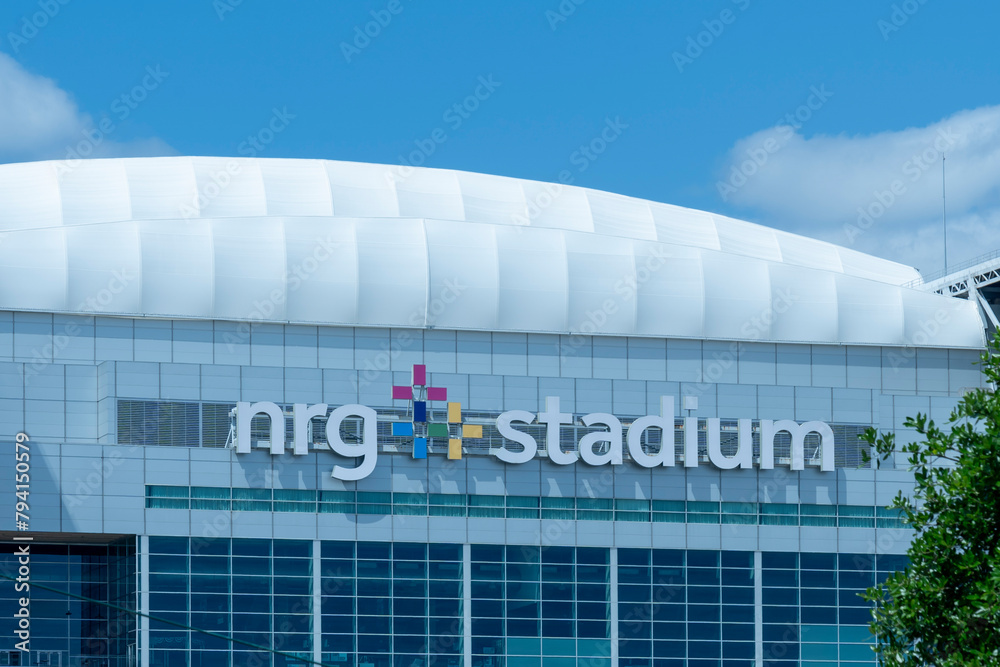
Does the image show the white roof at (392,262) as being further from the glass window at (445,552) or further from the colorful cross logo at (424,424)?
the glass window at (445,552)

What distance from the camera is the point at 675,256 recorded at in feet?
226

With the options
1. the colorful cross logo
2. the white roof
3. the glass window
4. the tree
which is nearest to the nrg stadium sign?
the colorful cross logo

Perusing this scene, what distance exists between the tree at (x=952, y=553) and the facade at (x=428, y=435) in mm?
36928

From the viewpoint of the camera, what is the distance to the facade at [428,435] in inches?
2314

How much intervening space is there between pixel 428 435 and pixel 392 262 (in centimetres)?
858

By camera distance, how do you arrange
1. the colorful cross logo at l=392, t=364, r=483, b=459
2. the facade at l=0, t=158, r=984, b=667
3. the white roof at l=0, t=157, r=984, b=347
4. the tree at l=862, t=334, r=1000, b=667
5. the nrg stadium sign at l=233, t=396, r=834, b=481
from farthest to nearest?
1. the white roof at l=0, t=157, r=984, b=347
2. the colorful cross logo at l=392, t=364, r=483, b=459
3. the nrg stadium sign at l=233, t=396, r=834, b=481
4. the facade at l=0, t=158, r=984, b=667
5. the tree at l=862, t=334, r=1000, b=667

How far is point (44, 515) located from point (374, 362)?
15.0 metres

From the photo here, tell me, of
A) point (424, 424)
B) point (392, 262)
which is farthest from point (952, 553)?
point (392, 262)

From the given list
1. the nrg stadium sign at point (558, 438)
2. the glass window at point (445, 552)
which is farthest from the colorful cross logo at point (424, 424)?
the glass window at point (445, 552)

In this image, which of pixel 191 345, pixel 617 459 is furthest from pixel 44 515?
pixel 617 459

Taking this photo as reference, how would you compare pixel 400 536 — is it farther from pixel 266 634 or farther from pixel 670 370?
pixel 670 370

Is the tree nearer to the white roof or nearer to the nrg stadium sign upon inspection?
the nrg stadium sign

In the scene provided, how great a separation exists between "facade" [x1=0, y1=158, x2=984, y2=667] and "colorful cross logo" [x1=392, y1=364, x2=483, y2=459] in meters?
0.11

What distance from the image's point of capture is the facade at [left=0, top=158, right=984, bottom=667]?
→ 193 ft
